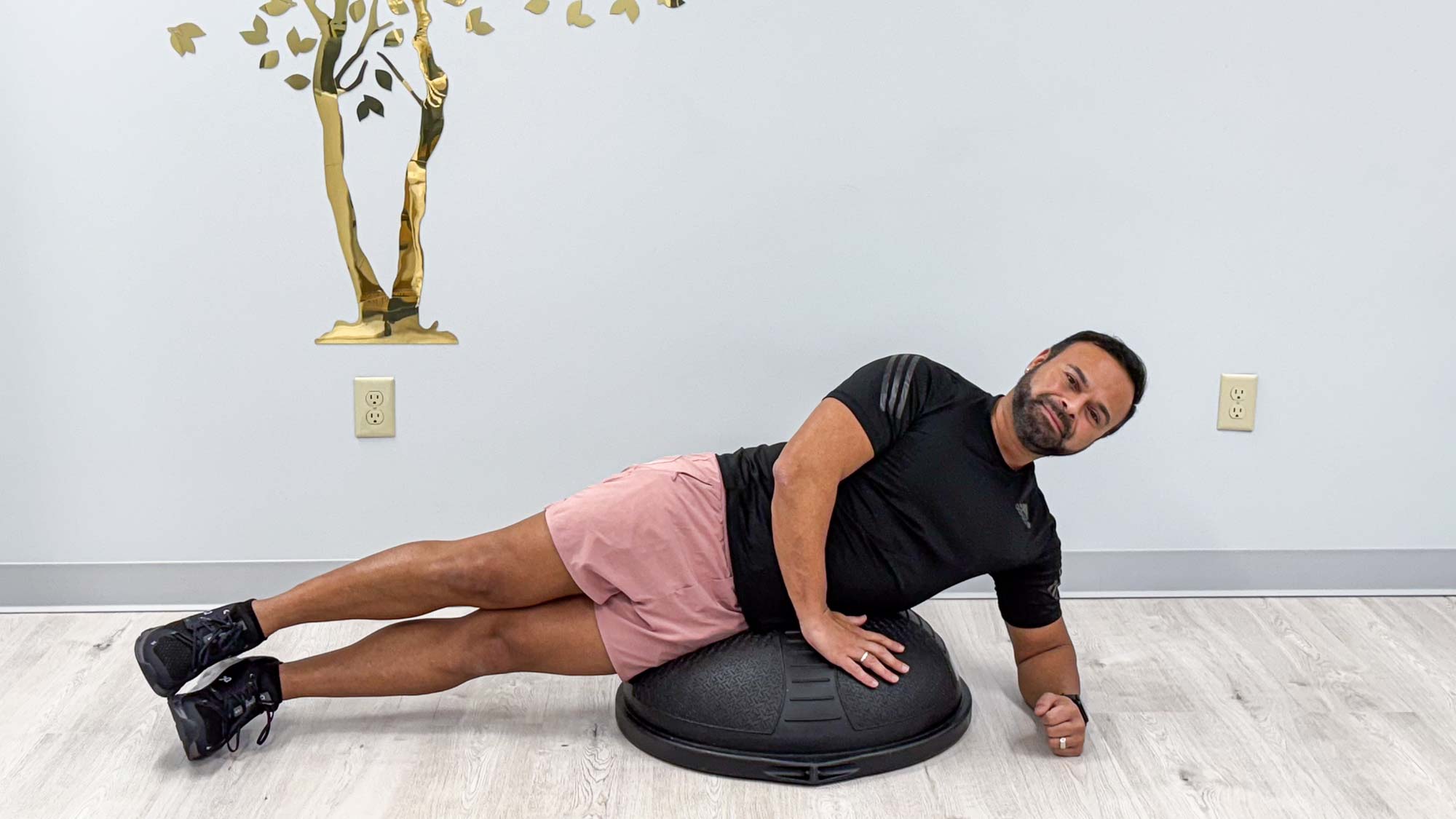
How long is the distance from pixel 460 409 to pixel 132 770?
3.18ft

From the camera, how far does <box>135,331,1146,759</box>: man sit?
207 centimetres

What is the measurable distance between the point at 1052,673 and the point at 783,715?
49 centimetres

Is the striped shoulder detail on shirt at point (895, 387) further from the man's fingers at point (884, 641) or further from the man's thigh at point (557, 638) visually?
the man's thigh at point (557, 638)

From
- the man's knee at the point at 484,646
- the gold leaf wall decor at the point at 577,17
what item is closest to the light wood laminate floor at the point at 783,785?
the man's knee at the point at 484,646

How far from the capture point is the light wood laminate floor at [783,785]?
1971 mm

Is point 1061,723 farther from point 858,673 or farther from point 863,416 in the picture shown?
point 863,416

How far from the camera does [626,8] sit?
2584 millimetres

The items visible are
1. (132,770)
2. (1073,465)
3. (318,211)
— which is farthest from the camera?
(1073,465)

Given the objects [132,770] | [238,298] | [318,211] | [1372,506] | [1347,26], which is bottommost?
[132,770]

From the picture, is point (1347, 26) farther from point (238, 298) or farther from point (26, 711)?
point (26, 711)

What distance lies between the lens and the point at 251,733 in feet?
7.14

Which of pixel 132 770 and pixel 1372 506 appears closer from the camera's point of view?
pixel 132 770

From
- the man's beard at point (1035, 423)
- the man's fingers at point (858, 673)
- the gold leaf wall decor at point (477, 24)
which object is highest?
the gold leaf wall decor at point (477, 24)

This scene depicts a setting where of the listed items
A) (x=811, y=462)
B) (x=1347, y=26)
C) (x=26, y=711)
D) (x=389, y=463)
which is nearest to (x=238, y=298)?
(x=389, y=463)
